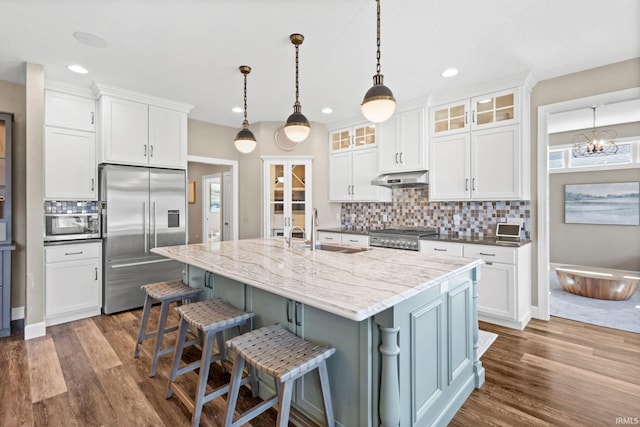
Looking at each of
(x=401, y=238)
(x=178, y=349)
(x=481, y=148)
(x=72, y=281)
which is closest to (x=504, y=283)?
(x=401, y=238)

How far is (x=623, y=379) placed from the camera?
2.22 meters

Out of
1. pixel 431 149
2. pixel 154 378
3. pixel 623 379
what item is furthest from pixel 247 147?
pixel 623 379

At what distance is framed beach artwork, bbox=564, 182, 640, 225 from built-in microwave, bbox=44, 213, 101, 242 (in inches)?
320

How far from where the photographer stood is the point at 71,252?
340 cm

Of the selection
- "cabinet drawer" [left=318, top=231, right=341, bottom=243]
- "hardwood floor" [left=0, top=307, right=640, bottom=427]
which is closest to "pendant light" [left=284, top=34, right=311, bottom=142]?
"hardwood floor" [left=0, top=307, right=640, bottom=427]

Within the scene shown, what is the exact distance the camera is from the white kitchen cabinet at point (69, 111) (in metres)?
3.35

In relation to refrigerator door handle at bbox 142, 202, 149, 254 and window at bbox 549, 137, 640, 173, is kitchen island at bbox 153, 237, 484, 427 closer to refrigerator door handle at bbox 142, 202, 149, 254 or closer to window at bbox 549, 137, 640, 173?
refrigerator door handle at bbox 142, 202, 149, 254

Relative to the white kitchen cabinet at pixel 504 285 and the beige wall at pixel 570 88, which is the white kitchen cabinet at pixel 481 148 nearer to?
the beige wall at pixel 570 88

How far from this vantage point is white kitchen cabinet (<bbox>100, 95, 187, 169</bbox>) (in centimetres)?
357

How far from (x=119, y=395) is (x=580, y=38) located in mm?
4501

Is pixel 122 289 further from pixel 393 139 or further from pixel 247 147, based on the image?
pixel 393 139

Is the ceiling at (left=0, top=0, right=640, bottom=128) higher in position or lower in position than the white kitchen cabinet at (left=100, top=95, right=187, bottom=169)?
higher

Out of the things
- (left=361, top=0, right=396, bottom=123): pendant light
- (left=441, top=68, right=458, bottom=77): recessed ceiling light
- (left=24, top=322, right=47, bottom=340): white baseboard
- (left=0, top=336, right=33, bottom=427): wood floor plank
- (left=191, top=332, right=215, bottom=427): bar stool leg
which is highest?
(left=441, top=68, right=458, bottom=77): recessed ceiling light

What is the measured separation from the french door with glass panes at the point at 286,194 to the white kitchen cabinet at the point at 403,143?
1.29 metres
